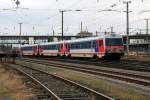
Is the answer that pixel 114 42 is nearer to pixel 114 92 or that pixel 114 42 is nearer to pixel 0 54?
pixel 0 54

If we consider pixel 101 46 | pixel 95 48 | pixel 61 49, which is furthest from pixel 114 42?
pixel 61 49

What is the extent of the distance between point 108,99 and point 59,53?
56917 mm

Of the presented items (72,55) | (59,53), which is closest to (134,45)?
(59,53)

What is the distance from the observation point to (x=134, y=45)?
412 ft

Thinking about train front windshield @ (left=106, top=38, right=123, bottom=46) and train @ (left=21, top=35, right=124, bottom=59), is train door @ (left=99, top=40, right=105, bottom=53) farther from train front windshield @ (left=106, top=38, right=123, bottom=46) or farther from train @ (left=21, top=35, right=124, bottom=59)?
train front windshield @ (left=106, top=38, right=123, bottom=46)

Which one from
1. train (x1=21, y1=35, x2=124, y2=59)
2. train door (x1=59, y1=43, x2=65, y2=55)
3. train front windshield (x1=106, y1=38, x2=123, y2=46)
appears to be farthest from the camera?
train door (x1=59, y1=43, x2=65, y2=55)

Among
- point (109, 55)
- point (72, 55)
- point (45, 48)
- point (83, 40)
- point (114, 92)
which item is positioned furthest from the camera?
point (45, 48)

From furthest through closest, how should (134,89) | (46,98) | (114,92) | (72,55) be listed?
(72,55) < (134,89) < (114,92) < (46,98)

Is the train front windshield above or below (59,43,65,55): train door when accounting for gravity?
above

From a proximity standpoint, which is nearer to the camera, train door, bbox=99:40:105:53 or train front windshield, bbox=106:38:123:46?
train door, bbox=99:40:105:53

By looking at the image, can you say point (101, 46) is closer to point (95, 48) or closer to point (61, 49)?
point (95, 48)

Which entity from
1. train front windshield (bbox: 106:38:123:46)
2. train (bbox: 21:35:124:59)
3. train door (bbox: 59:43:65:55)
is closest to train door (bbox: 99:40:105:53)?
train (bbox: 21:35:124:59)

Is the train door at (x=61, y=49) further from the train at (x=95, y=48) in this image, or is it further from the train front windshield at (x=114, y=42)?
the train front windshield at (x=114, y=42)

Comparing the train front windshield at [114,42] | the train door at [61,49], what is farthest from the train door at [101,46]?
the train door at [61,49]
